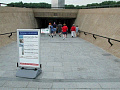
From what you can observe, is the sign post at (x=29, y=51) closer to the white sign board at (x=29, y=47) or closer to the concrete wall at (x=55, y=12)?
the white sign board at (x=29, y=47)

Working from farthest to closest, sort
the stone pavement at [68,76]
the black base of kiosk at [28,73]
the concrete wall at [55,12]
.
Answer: the concrete wall at [55,12] → the black base of kiosk at [28,73] → the stone pavement at [68,76]

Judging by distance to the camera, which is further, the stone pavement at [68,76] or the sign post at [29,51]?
the sign post at [29,51]

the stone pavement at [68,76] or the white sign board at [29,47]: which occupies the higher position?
the white sign board at [29,47]

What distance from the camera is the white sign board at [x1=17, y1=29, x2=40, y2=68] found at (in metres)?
5.13

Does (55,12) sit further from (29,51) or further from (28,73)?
(28,73)

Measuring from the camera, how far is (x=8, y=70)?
579 cm

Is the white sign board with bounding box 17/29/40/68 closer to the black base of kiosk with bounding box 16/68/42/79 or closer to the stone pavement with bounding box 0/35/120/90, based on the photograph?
the black base of kiosk with bounding box 16/68/42/79

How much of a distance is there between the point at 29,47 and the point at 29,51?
0.49ft

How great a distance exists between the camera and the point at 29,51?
521 centimetres

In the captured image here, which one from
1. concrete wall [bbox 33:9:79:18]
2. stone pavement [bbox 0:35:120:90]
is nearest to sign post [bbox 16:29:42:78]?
stone pavement [bbox 0:35:120:90]

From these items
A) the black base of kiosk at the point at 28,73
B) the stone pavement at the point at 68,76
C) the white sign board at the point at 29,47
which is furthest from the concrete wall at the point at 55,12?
the black base of kiosk at the point at 28,73

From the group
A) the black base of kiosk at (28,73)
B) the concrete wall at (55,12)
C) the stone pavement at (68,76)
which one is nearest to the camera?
the stone pavement at (68,76)

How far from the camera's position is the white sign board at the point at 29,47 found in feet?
16.8

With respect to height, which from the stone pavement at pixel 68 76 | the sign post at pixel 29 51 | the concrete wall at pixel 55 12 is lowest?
the stone pavement at pixel 68 76
